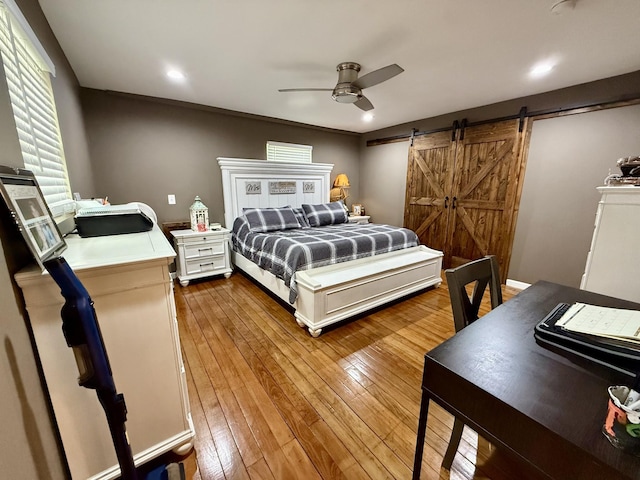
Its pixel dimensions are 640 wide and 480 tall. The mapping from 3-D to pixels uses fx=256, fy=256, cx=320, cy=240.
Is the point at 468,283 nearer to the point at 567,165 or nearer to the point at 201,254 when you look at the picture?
the point at 567,165

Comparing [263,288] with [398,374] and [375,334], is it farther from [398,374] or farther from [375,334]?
[398,374]

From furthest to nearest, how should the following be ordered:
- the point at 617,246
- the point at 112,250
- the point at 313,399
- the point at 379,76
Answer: the point at 379,76 → the point at 617,246 → the point at 313,399 → the point at 112,250

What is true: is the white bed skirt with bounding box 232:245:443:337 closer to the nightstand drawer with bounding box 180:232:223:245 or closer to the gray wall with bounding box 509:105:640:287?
the nightstand drawer with bounding box 180:232:223:245

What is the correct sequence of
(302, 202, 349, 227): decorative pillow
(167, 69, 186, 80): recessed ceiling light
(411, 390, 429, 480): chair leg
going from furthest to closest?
1. (302, 202, 349, 227): decorative pillow
2. (167, 69, 186, 80): recessed ceiling light
3. (411, 390, 429, 480): chair leg

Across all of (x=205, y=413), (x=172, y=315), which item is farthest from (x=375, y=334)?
(x=172, y=315)

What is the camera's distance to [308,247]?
252 cm

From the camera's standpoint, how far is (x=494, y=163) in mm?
3467

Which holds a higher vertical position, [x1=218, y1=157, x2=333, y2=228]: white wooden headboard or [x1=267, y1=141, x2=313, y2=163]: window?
[x1=267, y1=141, x2=313, y2=163]: window

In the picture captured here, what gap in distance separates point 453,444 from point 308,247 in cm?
176

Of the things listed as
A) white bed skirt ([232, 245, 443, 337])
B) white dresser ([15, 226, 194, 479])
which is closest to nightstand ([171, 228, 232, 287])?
white bed skirt ([232, 245, 443, 337])

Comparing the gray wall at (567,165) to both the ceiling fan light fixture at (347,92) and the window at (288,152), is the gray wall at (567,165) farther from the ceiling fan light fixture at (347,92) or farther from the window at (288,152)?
the window at (288,152)

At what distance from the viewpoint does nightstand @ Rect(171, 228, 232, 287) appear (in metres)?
3.24

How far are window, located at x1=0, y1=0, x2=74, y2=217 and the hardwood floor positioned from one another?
1413 millimetres

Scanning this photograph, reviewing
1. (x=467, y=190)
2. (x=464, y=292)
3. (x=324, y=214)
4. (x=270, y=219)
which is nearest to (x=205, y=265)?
(x=270, y=219)
